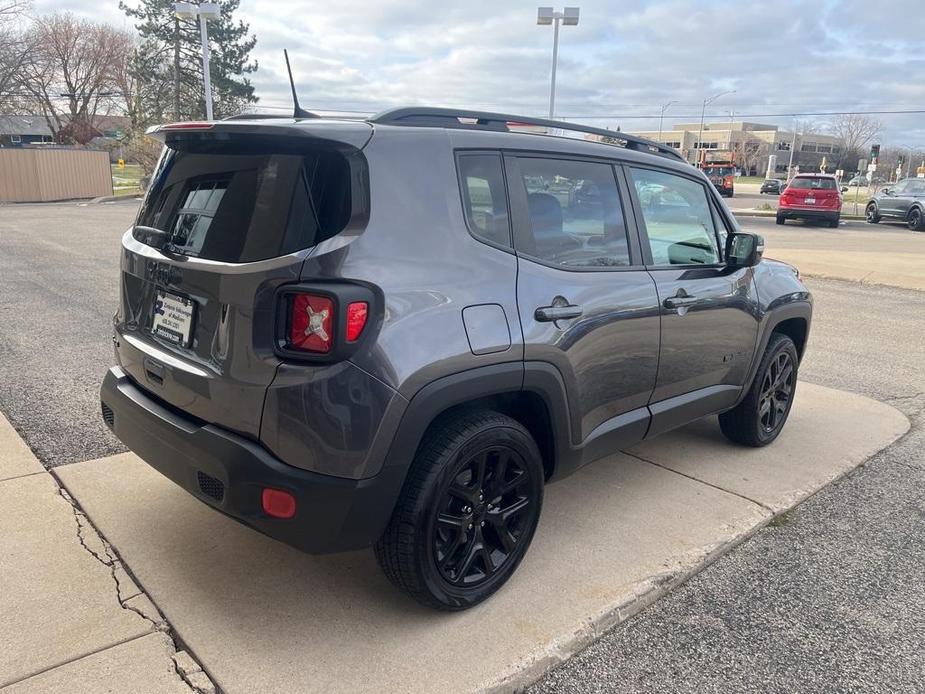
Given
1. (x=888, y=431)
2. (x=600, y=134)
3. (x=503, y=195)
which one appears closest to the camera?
(x=503, y=195)

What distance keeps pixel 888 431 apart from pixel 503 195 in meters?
3.64

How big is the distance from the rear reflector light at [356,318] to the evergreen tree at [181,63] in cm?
4662

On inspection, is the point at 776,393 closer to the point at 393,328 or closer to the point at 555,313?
the point at 555,313

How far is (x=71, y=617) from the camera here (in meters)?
2.64

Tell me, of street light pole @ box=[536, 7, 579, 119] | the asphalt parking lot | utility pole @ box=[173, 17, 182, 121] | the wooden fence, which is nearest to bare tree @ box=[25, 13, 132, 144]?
utility pole @ box=[173, 17, 182, 121]

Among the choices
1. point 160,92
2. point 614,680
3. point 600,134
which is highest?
point 160,92

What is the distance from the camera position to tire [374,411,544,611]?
2.51 meters

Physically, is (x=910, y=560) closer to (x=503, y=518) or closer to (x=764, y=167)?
(x=503, y=518)

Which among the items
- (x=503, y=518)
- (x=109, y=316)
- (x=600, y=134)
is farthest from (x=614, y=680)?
(x=109, y=316)

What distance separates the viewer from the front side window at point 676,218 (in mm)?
3537

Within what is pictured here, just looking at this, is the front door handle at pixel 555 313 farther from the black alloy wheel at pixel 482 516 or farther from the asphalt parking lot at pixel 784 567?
the asphalt parking lot at pixel 784 567

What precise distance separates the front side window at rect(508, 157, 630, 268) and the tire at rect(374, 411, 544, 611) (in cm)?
75

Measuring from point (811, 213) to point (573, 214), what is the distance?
75.5 ft

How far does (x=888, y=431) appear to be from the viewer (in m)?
4.92
